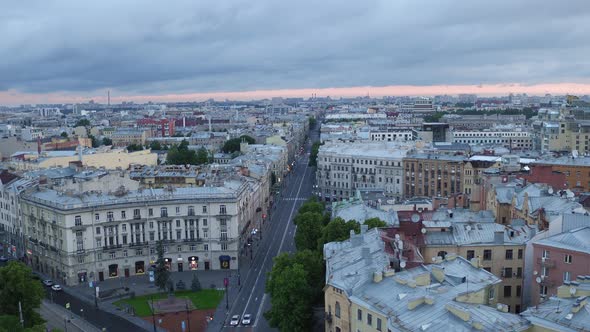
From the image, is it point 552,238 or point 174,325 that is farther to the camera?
point 174,325

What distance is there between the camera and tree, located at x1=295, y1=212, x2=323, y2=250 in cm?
7844

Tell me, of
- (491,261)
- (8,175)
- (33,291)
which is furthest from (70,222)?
(491,261)

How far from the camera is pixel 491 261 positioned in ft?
196

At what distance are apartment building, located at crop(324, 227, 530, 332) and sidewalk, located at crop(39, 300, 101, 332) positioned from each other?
100ft

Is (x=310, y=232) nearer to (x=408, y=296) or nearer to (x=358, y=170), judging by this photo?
(x=408, y=296)

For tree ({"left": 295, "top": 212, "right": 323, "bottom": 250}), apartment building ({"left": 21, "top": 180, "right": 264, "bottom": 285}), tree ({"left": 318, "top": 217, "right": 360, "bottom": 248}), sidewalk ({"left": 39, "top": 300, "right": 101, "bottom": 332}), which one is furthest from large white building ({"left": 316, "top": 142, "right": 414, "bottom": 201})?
sidewalk ({"left": 39, "top": 300, "right": 101, "bottom": 332})

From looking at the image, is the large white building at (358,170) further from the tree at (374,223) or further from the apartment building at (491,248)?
the apartment building at (491,248)

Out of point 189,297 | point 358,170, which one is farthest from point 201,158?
point 189,297

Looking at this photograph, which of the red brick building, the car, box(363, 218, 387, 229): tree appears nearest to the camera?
the red brick building

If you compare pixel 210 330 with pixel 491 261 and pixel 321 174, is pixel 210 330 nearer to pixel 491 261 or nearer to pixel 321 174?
pixel 491 261

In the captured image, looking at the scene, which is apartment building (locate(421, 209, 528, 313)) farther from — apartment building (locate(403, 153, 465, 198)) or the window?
apartment building (locate(403, 153, 465, 198))

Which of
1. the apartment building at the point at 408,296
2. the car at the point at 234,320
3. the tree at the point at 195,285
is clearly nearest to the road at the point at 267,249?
the car at the point at 234,320

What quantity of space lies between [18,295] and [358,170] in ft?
309

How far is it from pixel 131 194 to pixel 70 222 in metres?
10.1
